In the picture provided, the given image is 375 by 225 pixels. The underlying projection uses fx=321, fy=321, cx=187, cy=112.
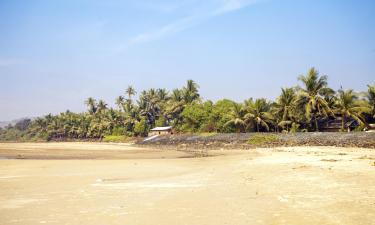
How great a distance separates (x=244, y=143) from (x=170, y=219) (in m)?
34.5

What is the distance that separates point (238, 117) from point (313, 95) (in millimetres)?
11633

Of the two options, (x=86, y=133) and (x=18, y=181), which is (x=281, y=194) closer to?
(x=18, y=181)

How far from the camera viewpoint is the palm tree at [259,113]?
1794 inches

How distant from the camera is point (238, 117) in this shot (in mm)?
48531

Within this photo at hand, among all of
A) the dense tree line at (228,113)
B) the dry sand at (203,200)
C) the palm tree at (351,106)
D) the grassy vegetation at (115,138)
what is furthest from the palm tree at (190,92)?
the dry sand at (203,200)

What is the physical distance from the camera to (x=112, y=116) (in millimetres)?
84375

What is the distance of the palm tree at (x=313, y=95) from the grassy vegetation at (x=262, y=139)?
544cm

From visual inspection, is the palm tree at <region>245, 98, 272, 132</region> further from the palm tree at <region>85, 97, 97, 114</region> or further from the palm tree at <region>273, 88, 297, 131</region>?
the palm tree at <region>85, 97, 97, 114</region>

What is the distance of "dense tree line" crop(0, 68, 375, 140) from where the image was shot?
1587 inches

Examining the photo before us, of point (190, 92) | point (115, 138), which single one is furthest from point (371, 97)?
point (115, 138)

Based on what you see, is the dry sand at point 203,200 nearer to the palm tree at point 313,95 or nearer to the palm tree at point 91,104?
the palm tree at point 313,95

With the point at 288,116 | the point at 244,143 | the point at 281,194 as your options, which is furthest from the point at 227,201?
the point at 288,116

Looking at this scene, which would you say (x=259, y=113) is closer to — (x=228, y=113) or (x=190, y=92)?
(x=228, y=113)

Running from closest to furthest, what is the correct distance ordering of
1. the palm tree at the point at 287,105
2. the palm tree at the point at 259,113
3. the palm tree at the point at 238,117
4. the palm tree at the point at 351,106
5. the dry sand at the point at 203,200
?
1. the dry sand at the point at 203,200
2. the palm tree at the point at 351,106
3. the palm tree at the point at 287,105
4. the palm tree at the point at 259,113
5. the palm tree at the point at 238,117
